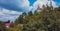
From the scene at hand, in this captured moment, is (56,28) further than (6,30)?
No

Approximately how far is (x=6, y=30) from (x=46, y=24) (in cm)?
1286

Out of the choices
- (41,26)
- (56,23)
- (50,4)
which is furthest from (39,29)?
(50,4)

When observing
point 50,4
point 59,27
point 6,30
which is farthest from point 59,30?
point 6,30

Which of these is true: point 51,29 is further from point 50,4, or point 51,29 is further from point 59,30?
point 50,4

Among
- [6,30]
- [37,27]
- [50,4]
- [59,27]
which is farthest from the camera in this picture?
[6,30]

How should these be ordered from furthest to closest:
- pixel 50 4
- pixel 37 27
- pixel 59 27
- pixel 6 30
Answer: pixel 6 30, pixel 50 4, pixel 37 27, pixel 59 27

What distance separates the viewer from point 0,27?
32.5 metres

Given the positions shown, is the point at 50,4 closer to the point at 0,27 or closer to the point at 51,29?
the point at 51,29

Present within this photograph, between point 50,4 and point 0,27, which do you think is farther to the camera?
point 0,27

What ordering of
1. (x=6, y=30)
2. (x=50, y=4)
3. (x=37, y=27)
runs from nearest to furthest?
(x=37, y=27), (x=50, y=4), (x=6, y=30)

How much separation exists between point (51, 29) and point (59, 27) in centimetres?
70

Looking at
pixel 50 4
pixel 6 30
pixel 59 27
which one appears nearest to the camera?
pixel 59 27

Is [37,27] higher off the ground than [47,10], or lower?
lower

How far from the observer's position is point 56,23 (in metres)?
19.6
